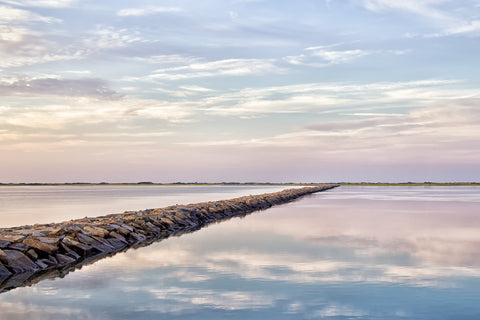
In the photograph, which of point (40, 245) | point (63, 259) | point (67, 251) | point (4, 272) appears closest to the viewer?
point (4, 272)

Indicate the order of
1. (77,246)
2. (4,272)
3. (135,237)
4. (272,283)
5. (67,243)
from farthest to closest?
(135,237) < (77,246) < (67,243) < (4,272) < (272,283)

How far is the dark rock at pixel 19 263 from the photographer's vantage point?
34.4ft

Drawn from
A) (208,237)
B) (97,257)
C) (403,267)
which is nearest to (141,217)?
(208,237)

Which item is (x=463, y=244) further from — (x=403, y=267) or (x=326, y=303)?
(x=326, y=303)

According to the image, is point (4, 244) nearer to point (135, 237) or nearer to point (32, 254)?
point (32, 254)

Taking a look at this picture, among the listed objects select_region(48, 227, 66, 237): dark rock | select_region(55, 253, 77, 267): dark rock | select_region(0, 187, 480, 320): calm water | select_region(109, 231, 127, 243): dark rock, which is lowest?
select_region(0, 187, 480, 320): calm water

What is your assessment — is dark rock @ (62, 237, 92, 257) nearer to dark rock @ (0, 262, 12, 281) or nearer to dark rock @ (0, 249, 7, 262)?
dark rock @ (0, 249, 7, 262)

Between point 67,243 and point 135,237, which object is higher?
point 67,243

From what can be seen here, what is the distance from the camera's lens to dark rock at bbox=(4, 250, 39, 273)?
10.5 metres

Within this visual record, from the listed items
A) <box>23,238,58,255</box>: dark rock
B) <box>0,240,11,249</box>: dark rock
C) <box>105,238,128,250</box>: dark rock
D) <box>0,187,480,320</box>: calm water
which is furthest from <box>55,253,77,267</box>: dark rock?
<box>105,238,128,250</box>: dark rock

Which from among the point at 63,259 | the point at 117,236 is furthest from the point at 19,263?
the point at 117,236

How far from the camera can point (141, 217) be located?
63.6 ft

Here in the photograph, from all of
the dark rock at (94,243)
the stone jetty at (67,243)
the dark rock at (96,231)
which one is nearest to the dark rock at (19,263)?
the stone jetty at (67,243)

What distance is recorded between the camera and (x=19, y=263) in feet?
35.1
